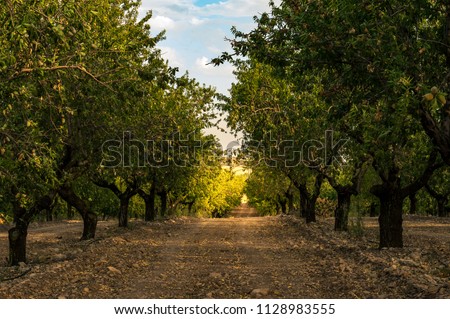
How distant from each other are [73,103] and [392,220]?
Answer: 1311 centimetres

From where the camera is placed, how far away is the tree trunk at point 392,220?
2164 cm

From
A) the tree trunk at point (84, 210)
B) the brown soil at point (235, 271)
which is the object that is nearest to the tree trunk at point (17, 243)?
the brown soil at point (235, 271)

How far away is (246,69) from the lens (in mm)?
38375

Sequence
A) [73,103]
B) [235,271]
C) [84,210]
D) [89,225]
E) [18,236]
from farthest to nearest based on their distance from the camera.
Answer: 1. [89,225]
2. [84,210]
3. [18,236]
4. [73,103]
5. [235,271]

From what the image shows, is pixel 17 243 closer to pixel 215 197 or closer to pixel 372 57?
pixel 372 57

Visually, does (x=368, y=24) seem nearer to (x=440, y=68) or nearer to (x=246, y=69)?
(x=440, y=68)

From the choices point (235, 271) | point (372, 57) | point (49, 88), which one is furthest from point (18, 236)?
point (372, 57)

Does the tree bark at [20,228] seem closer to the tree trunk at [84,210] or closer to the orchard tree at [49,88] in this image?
the orchard tree at [49,88]

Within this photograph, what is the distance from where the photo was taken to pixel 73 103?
18.5 m

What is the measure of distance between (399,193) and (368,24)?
11.4 meters

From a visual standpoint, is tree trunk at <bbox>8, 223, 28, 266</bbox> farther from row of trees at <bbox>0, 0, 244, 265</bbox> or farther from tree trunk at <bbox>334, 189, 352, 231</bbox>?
tree trunk at <bbox>334, 189, 352, 231</bbox>

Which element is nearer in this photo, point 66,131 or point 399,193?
point 66,131

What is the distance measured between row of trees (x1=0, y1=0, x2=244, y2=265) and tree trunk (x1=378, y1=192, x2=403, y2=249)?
27.3 feet
